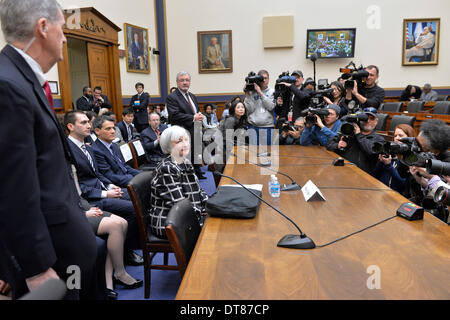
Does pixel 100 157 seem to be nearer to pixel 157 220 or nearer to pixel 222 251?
pixel 157 220

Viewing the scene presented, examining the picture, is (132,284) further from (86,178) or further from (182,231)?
(182,231)

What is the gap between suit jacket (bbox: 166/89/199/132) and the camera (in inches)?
176

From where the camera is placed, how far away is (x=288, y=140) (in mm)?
4367

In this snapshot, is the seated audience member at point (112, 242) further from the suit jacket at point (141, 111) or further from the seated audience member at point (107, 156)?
the suit jacket at point (141, 111)

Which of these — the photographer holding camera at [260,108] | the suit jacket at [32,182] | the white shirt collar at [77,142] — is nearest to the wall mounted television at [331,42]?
the photographer holding camera at [260,108]

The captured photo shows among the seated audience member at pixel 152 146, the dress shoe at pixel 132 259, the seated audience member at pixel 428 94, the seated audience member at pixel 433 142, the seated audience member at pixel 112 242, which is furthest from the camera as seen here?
the seated audience member at pixel 428 94

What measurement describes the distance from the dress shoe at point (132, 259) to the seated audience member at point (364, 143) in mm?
1986

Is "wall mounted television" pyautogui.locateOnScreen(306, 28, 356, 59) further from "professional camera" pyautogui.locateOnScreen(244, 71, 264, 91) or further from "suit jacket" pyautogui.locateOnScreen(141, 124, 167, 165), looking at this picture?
"suit jacket" pyautogui.locateOnScreen(141, 124, 167, 165)

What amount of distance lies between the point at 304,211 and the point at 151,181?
112 cm

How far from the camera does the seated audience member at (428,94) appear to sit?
8430mm

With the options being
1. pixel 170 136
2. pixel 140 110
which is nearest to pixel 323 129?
pixel 170 136

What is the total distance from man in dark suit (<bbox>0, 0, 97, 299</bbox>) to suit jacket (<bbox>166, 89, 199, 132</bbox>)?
3.25 meters

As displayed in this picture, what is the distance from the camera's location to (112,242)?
7.68ft

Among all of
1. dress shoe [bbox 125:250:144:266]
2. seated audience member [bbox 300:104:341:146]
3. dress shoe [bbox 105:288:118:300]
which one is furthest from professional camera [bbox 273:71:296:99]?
dress shoe [bbox 105:288:118:300]
